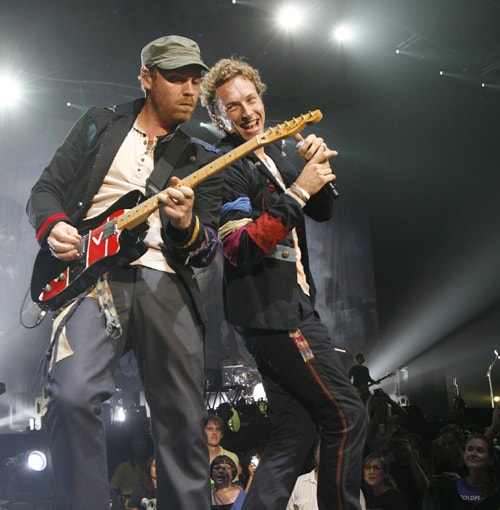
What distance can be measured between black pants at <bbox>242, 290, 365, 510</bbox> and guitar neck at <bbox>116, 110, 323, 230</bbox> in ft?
2.51

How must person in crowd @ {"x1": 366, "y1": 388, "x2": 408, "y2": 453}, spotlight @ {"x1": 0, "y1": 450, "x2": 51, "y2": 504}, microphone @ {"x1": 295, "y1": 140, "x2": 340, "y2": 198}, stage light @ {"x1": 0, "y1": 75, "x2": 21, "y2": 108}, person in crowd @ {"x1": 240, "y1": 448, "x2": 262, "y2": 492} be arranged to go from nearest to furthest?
microphone @ {"x1": 295, "y1": 140, "x2": 340, "y2": 198}
spotlight @ {"x1": 0, "y1": 450, "x2": 51, "y2": 504}
person in crowd @ {"x1": 240, "y1": 448, "x2": 262, "y2": 492}
person in crowd @ {"x1": 366, "y1": 388, "x2": 408, "y2": 453}
stage light @ {"x1": 0, "y1": 75, "x2": 21, "y2": 108}

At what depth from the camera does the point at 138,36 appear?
9953 mm

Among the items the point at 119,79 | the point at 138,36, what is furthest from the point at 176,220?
the point at 119,79

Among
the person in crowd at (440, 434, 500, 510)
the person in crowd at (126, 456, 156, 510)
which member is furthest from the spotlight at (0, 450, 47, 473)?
the person in crowd at (440, 434, 500, 510)

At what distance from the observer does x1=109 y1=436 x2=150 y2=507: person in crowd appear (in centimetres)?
681

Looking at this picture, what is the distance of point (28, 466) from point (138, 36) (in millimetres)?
7105

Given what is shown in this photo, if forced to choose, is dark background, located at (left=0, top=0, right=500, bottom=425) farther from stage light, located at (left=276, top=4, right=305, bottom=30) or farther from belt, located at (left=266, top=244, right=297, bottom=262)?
belt, located at (left=266, top=244, right=297, bottom=262)

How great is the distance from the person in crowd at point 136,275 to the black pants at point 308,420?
46 cm

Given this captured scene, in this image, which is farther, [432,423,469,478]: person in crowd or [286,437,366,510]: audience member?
[432,423,469,478]: person in crowd

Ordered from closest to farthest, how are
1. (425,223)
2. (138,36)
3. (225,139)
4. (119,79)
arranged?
(225,139) < (138,36) < (119,79) < (425,223)

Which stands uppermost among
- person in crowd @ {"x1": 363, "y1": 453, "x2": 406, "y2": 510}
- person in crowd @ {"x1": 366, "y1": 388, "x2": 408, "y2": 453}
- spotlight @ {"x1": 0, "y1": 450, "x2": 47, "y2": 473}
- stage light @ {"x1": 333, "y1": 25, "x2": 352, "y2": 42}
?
stage light @ {"x1": 333, "y1": 25, "x2": 352, "y2": 42}

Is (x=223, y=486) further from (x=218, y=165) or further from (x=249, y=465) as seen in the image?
(x=218, y=165)

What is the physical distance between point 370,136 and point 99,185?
13.1 metres

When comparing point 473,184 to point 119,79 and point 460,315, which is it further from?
point 119,79
